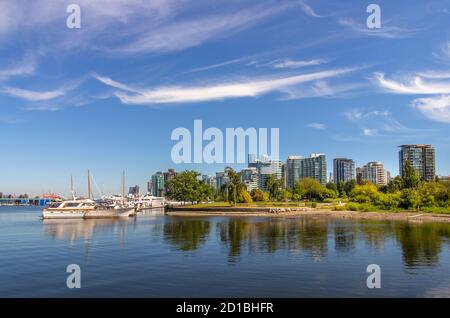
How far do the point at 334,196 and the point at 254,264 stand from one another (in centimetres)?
14144

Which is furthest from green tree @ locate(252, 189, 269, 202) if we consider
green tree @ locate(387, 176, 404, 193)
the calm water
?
the calm water

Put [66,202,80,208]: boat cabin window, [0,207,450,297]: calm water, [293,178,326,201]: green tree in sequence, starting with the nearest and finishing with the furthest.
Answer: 1. [0,207,450,297]: calm water
2. [66,202,80,208]: boat cabin window
3. [293,178,326,201]: green tree

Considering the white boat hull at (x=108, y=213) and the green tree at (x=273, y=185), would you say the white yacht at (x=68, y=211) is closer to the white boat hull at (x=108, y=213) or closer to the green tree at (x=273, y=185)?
the white boat hull at (x=108, y=213)

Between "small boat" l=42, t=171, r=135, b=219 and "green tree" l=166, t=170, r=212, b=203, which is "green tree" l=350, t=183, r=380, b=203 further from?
"small boat" l=42, t=171, r=135, b=219

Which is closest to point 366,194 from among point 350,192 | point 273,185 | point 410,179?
point 410,179

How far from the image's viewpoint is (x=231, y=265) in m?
36.8

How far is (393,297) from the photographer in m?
26.0

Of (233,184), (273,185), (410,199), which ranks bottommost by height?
(410,199)

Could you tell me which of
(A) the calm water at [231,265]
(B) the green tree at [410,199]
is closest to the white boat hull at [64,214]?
(A) the calm water at [231,265]

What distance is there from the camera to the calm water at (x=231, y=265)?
28109 millimetres

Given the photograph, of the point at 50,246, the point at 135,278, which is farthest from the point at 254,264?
the point at 50,246

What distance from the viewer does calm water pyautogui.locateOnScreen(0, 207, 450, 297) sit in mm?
28109

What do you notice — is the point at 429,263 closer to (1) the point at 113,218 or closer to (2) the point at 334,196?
(1) the point at 113,218

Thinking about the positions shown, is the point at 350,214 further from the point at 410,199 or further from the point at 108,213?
the point at 108,213
